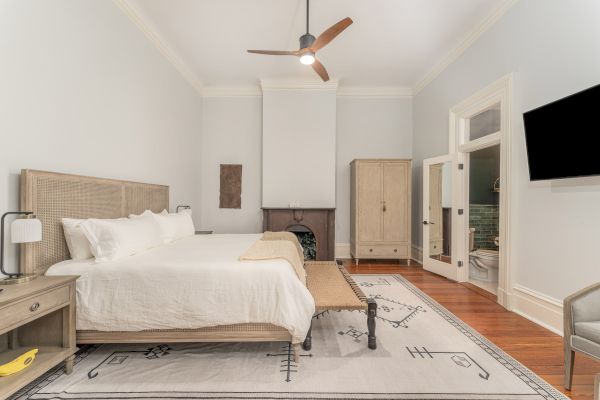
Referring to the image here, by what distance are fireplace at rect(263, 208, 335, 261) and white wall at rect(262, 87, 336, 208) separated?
0.24 metres

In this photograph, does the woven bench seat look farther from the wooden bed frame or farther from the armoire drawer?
the armoire drawer

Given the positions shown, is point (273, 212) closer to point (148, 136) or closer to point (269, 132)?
point (269, 132)

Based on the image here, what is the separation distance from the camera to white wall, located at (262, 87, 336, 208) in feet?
17.6

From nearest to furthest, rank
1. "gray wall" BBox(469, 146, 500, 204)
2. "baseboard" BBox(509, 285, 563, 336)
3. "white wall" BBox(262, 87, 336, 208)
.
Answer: "baseboard" BBox(509, 285, 563, 336) → "white wall" BBox(262, 87, 336, 208) → "gray wall" BBox(469, 146, 500, 204)

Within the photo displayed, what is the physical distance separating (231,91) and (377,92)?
2.91 meters

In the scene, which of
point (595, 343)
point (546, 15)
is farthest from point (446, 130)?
point (595, 343)

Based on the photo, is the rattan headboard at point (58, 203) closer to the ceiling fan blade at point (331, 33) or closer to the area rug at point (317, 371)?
the area rug at point (317, 371)

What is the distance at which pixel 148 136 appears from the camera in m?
3.59

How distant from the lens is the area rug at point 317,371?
1761 millimetres

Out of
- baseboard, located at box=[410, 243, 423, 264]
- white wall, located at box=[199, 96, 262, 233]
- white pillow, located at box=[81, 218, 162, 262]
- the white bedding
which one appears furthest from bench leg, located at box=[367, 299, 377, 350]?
white wall, located at box=[199, 96, 262, 233]

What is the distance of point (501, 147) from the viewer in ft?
10.4

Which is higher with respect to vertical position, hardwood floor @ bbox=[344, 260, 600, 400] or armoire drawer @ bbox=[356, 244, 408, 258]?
armoire drawer @ bbox=[356, 244, 408, 258]

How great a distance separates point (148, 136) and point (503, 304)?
4.65m

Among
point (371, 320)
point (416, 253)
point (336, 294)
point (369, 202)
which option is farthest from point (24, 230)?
point (416, 253)
